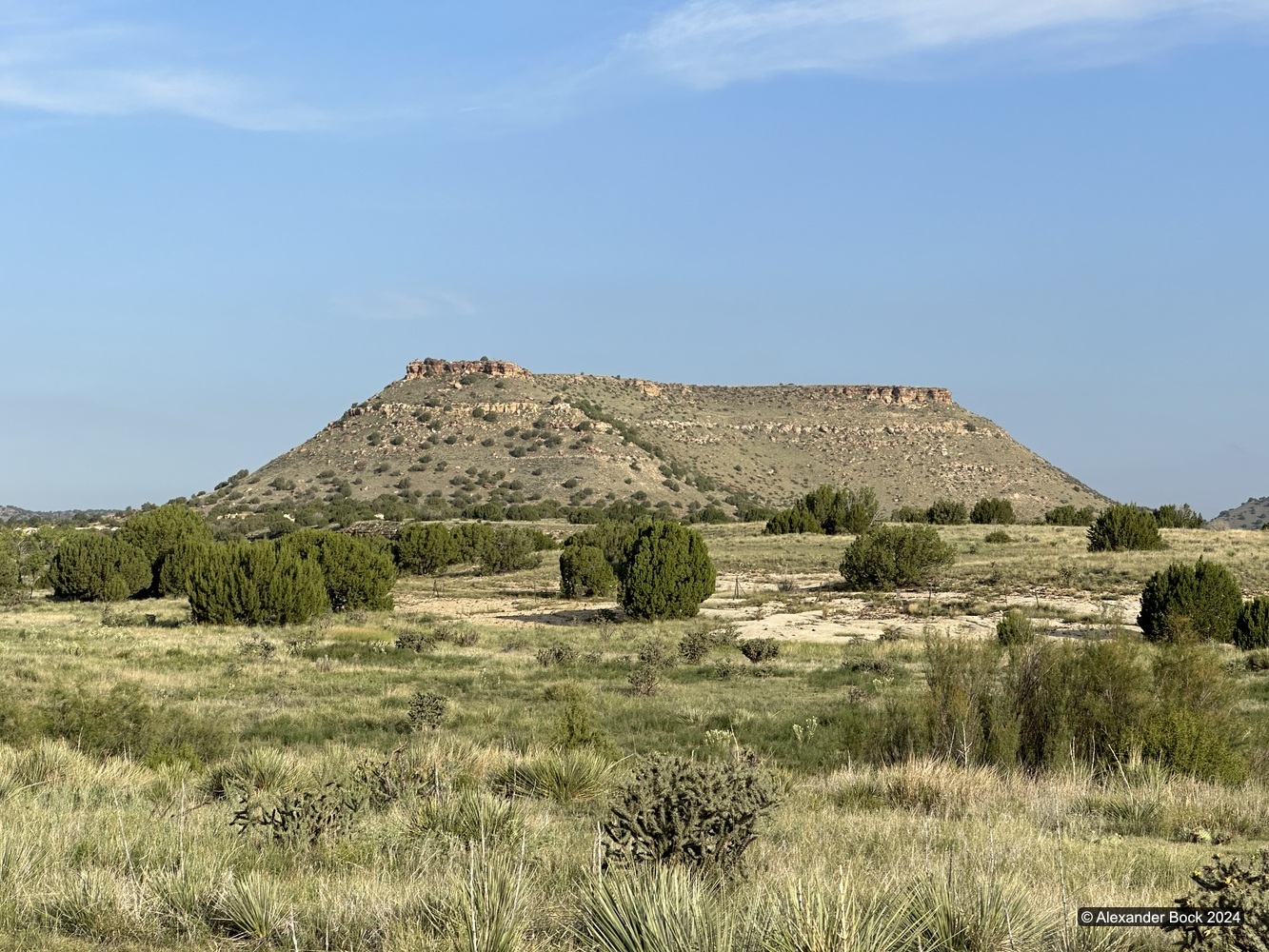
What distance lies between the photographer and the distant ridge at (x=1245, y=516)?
11081 centimetres

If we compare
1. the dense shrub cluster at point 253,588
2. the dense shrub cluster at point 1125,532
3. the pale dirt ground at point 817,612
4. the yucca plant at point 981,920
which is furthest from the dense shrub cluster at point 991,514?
the yucca plant at point 981,920

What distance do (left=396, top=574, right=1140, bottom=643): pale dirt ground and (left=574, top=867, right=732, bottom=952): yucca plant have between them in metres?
22.6

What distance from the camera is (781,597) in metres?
37.3

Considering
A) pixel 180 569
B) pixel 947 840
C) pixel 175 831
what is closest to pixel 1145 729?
pixel 947 840

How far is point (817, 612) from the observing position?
3375 centimetres

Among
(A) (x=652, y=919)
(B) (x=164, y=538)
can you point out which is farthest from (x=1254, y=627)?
(B) (x=164, y=538)

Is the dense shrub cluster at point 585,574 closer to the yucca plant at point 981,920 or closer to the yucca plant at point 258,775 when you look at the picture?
the yucca plant at point 258,775

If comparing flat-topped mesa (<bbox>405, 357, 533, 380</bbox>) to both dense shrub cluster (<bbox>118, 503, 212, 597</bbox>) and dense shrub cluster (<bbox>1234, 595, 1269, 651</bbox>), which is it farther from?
dense shrub cluster (<bbox>1234, 595, 1269, 651</bbox>)

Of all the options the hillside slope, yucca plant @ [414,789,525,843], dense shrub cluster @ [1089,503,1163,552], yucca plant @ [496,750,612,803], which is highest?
the hillside slope

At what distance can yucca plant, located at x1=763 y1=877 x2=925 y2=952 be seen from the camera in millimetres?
4148

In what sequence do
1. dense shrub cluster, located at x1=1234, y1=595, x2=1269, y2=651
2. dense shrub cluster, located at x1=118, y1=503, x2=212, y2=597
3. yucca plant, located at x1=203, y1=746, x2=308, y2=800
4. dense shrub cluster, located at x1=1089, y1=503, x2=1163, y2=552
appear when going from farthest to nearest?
1. dense shrub cluster, located at x1=1089, y1=503, x2=1163, y2=552
2. dense shrub cluster, located at x1=118, y1=503, x2=212, y2=597
3. dense shrub cluster, located at x1=1234, y1=595, x2=1269, y2=651
4. yucca plant, located at x1=203, y1=746, x2=308, y2=800

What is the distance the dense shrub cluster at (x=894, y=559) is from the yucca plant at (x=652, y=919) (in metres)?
35.3

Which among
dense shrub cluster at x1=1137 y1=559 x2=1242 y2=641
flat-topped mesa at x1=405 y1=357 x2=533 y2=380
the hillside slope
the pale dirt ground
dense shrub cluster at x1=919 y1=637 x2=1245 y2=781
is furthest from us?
flat-topped mesa at x1=405 y1=357 x2=533 y2=380

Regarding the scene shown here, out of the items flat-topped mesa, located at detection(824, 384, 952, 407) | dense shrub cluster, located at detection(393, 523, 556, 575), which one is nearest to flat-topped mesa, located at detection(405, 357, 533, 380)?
flat-topped mesa, located at detection(824, 384, 952, 407)
